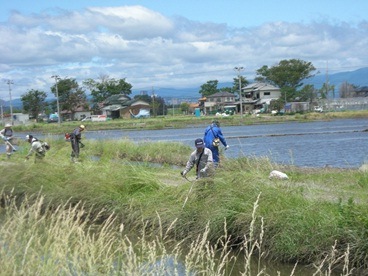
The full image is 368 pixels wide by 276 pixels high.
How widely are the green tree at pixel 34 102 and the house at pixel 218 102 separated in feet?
95.9

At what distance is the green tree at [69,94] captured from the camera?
9025cm

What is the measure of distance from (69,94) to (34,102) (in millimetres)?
8630

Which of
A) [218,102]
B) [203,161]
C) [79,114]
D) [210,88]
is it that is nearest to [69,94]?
[79,114]

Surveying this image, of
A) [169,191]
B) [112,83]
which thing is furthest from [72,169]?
[112,83]

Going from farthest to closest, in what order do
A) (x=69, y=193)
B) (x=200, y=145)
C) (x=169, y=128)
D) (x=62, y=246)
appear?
(x=169, y=128) → (x=69, y=193) → (x=200, y=145) → (x=62, y=246)

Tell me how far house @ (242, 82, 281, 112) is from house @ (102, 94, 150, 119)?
1753 cm

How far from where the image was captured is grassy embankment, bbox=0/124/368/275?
7895 millimetres

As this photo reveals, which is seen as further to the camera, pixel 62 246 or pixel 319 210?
pixel 319 210

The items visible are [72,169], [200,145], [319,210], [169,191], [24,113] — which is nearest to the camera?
[319,210]

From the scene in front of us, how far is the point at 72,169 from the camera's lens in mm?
14664

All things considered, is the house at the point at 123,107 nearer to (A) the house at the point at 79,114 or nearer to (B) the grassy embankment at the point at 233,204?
(A) the house at the point at 79,114

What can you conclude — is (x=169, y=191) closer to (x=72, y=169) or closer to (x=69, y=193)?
(x=69, y=193)

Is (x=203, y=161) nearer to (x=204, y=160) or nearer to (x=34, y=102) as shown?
(x=204, y=160)

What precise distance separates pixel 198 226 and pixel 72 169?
6175mm
